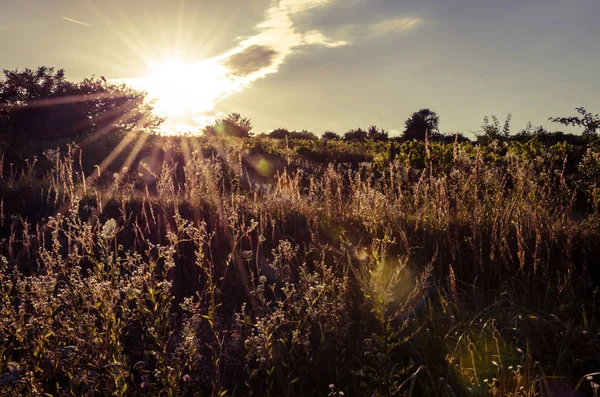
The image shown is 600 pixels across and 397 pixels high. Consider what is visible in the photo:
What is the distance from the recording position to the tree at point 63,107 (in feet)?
87.4

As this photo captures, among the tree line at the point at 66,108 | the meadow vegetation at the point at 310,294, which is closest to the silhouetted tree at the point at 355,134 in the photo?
the tree line at the point at 66,108

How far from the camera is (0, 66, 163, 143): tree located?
26.6m

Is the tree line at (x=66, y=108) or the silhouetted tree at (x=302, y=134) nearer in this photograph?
the tree line at (x=66, y=108)

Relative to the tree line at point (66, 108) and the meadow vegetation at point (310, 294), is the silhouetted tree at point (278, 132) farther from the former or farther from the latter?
the meadow vegetation at point (310, 294)

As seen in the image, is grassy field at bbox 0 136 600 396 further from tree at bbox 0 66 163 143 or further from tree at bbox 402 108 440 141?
tree at bbox 402 108 440 141

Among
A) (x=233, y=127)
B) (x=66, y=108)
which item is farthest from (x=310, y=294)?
(x=233, y=127)

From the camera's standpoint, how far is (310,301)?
117 inches

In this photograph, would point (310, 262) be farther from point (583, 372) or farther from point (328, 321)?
point (583, 372)

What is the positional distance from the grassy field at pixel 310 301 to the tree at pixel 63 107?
21.9m

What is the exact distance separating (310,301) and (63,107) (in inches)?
1166

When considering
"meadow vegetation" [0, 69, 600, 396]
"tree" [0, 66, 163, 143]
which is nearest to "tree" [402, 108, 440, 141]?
"tree" [0, 66, 163, 143]

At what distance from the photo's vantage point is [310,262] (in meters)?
4.78

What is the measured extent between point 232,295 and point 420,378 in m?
1.95

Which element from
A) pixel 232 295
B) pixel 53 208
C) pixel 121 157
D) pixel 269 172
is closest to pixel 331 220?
pixel 232 295
